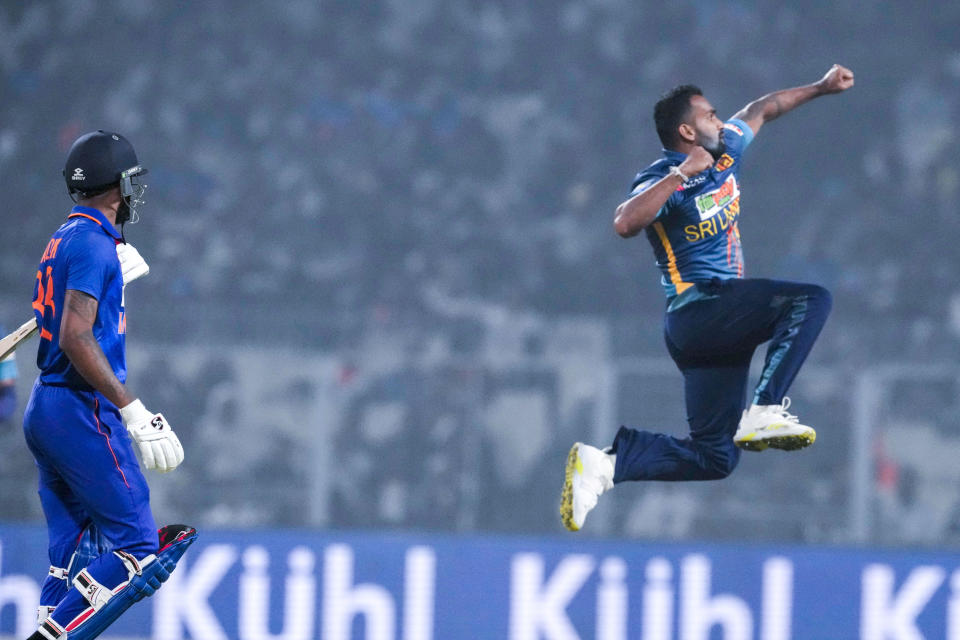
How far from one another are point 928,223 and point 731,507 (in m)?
4.55

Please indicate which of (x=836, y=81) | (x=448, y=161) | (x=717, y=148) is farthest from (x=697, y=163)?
(x=448, y=161)

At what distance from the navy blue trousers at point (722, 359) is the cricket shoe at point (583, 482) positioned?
61 millimetres

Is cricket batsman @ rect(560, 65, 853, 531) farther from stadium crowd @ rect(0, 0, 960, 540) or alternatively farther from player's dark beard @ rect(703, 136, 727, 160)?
stadium crowd @ rect(0, 0, 960, 540)

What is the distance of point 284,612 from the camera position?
30.1ft

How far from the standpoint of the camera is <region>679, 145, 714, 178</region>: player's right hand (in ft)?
17.3

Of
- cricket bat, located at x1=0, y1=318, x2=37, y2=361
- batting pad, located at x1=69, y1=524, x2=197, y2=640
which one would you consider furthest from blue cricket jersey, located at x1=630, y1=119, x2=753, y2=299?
cricket bat, located at x1=0, y1=318, x2=37, y2=361

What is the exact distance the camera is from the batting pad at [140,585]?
4.77m

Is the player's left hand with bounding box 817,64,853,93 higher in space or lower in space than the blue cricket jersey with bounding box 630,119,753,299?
higher

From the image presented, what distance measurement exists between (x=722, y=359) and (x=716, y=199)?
68 cm

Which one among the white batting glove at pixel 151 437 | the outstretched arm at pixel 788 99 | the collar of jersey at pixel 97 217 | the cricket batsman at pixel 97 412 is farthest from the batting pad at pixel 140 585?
the outstretched arm at pixel 788 99

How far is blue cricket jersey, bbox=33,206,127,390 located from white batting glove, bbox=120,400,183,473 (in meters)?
0.23

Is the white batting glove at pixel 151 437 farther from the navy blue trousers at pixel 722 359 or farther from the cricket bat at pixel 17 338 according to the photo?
the navy blue trousers at pixel 722 359

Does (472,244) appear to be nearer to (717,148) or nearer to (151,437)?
(717,148)

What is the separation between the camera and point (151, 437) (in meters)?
4.66
